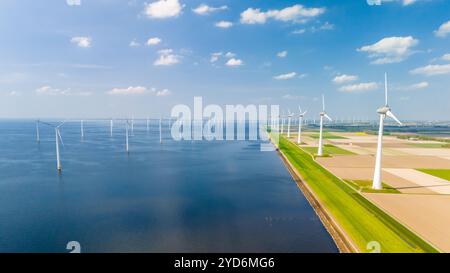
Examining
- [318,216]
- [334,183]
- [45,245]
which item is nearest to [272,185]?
[334,183]

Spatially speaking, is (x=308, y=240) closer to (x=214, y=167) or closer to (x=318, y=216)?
(x=318, y=216)

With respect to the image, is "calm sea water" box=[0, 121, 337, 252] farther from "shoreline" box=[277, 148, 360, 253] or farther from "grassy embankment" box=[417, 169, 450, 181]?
"grassy embankment" box=[417, 169, 450, 181]

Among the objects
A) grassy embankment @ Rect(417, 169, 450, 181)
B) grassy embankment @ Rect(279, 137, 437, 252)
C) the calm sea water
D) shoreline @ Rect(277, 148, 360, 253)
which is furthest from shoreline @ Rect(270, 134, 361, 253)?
grassy embankment @ Rect(417, 169, 450, 181)

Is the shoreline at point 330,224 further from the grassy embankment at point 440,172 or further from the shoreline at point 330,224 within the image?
the grassy embankment at point 440,172

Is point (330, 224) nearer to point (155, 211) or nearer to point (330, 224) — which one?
point (330, 224)

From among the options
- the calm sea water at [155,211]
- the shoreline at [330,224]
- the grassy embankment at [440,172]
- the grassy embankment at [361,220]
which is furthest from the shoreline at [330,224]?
the grassy embankment at [440,172]
